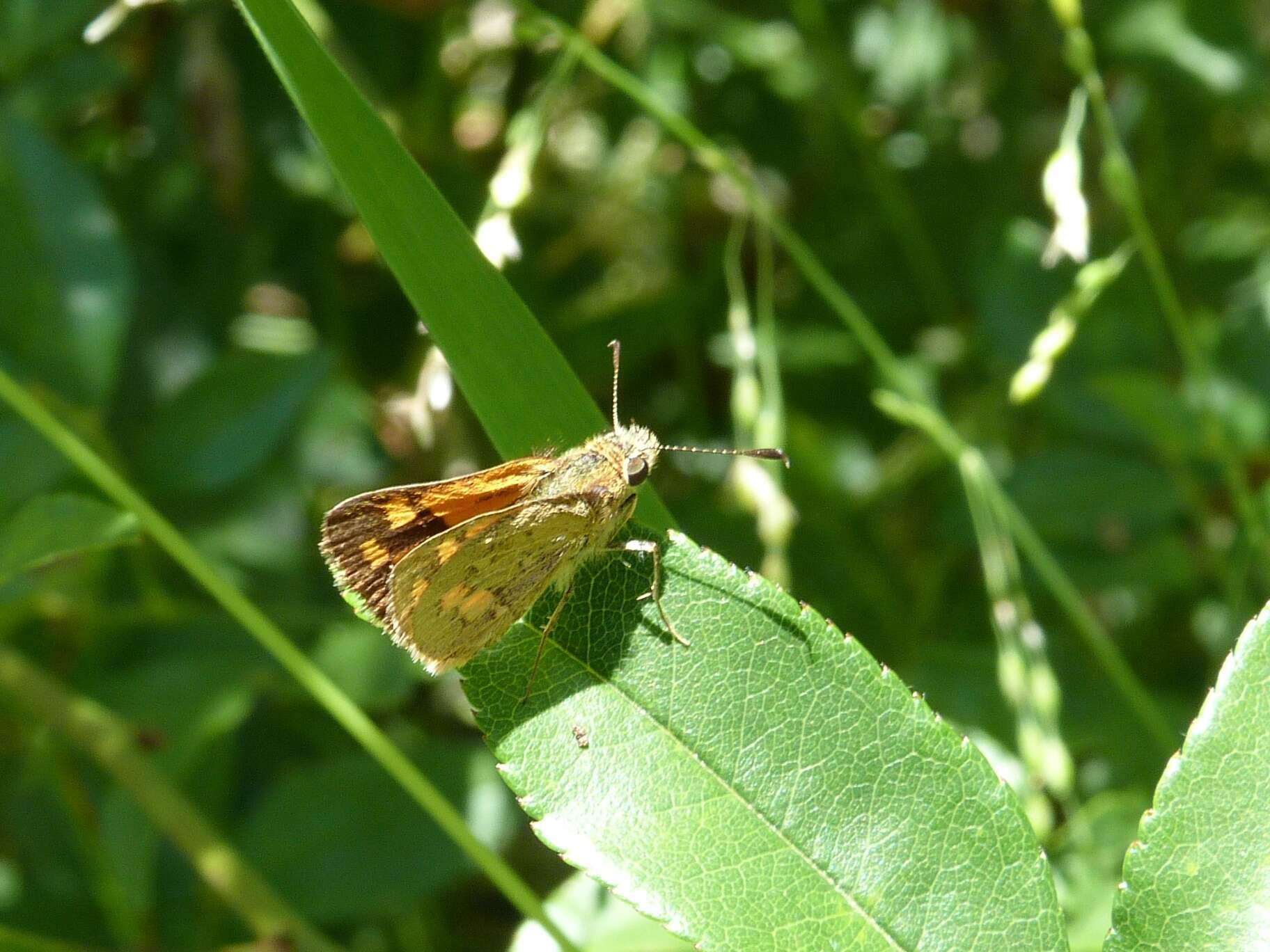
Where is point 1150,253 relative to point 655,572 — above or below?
below

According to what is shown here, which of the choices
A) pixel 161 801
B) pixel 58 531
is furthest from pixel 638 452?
pixel 161 801

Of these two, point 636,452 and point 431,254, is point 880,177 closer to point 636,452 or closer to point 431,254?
point 636,452

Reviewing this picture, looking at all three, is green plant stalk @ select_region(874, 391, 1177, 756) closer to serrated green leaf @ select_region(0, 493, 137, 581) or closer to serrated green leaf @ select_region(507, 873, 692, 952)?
serrated green leaf @ select_region(507, 873, 692, 952)

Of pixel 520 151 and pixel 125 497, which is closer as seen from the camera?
pixel 125 497

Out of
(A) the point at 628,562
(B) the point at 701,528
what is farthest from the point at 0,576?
(B) the point at 701,528

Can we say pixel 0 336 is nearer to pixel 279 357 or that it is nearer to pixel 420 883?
pixel 279 357

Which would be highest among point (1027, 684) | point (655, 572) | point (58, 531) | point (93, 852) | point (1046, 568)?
point (58, 531)
